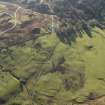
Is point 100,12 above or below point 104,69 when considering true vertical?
above

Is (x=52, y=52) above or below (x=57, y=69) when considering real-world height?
above

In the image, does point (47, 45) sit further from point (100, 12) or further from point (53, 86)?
point (100, 12)

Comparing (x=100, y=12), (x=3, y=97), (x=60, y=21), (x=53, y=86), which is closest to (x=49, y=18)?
(x=60, y=21)

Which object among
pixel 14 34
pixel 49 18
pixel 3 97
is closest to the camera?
pixel 3 97

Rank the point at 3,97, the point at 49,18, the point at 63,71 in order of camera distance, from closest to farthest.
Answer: the point at 3,97
the point at 63,71
the point at 49,18

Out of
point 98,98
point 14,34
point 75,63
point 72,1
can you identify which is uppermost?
point 72,1

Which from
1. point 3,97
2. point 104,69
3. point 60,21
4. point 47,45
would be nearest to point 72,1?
point 60,21

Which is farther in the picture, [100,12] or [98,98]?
[100,12]

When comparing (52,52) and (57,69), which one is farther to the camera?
(52,52)
